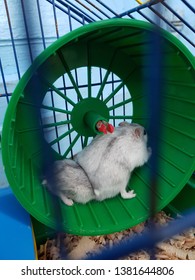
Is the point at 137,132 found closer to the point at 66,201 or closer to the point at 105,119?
the point at 105,119

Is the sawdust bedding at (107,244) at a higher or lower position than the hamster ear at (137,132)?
lower

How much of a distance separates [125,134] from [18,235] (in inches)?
21.8

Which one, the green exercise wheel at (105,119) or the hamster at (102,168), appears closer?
the green exercise wheel at (105,119)

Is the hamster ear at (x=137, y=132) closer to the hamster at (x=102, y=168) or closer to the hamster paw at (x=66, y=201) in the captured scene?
the hamster at (x=102, y=168)

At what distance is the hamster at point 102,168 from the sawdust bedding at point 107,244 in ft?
0.57

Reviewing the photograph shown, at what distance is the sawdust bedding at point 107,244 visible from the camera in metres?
1.04

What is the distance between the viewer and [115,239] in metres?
1.14

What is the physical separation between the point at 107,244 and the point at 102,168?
323mm

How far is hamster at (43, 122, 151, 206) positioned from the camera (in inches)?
40.8

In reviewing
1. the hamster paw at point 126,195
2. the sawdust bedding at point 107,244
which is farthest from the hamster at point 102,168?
the sawdust bedding at point 107,244

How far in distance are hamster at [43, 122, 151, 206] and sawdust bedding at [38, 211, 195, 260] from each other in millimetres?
174

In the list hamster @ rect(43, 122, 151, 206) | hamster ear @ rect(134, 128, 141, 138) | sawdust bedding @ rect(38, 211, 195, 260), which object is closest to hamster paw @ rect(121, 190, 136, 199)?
hamster @ rect(43, 122, 151, 206)

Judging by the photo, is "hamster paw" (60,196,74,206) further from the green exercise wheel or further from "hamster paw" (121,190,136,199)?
"hamster paw" (121,190,136,199)

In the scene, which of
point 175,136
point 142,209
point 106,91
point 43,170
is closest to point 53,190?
point 43,170
